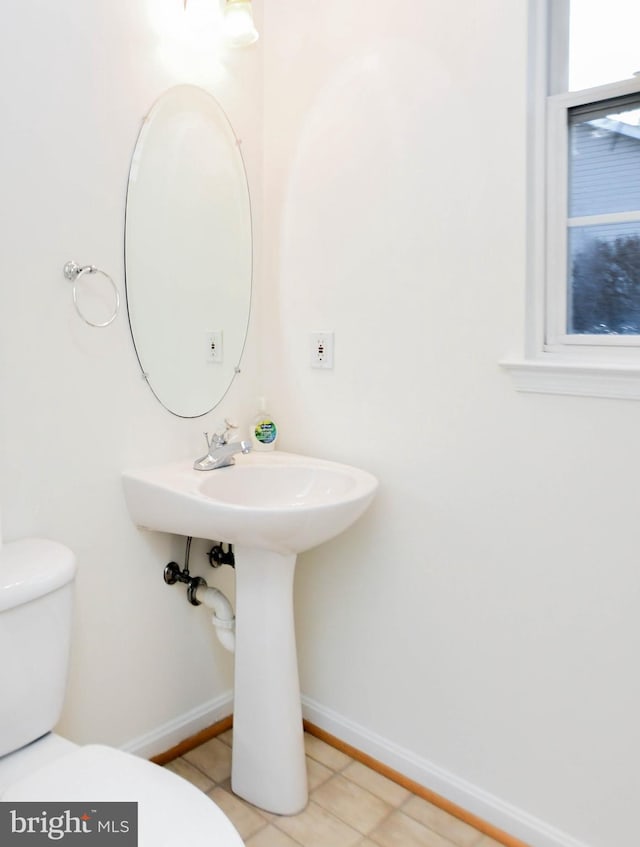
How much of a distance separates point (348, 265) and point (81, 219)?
681 mm

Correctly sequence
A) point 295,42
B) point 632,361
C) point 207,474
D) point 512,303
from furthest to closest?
point 295,42 < point 207,474 < point 512,303 < point 632,361

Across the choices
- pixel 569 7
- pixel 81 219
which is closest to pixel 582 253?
pixel 569 7

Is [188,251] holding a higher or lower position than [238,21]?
lower

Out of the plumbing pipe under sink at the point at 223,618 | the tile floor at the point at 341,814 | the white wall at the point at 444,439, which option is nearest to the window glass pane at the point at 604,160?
the white wall at the point at 444,439

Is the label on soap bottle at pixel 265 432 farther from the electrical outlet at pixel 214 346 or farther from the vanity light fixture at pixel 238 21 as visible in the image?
the vanity light fixture at pixel 238 21

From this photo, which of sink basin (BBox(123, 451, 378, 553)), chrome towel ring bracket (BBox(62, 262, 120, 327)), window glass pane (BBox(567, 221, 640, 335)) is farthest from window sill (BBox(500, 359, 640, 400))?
chrome towel ring bracket (BBox(62, 262, 120, 327))

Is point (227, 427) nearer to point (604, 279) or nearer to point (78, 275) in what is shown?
point (78, 275)

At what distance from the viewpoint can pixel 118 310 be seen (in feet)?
5.56

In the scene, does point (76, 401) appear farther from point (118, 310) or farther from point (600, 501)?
point (600, 501)

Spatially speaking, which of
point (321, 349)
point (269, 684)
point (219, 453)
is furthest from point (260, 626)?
point (321, 349)

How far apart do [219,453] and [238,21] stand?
3.63 ft

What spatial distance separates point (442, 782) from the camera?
1.71 m

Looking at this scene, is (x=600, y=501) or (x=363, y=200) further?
(x=363, y=200)

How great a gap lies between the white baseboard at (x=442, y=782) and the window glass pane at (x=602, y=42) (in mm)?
1633
